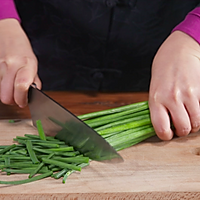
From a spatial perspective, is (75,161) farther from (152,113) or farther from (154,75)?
(154,75)

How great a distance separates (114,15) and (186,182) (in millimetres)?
1202

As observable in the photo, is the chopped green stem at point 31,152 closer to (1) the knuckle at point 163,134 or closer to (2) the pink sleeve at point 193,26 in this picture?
(1) the knuckle at point 163,134

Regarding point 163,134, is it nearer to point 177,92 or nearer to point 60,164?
point 177,92

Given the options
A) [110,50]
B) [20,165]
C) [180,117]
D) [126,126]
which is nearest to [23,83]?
[20,165]

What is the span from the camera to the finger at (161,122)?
150cm

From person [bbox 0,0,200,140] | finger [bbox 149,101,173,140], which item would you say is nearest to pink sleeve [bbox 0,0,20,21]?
person [bbox 0,0,200,140]

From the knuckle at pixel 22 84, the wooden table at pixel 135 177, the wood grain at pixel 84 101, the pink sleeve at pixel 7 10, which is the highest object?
the pink sleeve at pixel 7 10

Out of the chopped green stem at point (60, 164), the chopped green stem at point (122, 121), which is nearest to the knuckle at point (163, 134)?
the chopped green stem at point (122, 121)

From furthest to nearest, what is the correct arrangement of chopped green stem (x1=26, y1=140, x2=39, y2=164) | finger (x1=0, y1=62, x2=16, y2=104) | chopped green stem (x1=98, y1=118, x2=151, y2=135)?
finger (x1=0, y1=62, x2=16, y2=104) < chopped green stem (x1=98, y1=118, x2=151, y2=135) < chopped green stem (x1=26, y1=140, x2=39, y2=164)

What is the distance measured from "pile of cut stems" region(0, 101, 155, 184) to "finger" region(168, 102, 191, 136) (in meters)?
0.12

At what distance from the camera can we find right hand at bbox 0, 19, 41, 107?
1572mm

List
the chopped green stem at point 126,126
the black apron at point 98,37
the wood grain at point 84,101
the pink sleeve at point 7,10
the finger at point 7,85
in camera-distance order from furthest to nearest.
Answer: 1. the black apron at point 98,37
2. the wood grain at point 84,101
3. the pink sleeve at point 7,10
4. the finger at point 7,85
5. the chopped green stem at point 126,126

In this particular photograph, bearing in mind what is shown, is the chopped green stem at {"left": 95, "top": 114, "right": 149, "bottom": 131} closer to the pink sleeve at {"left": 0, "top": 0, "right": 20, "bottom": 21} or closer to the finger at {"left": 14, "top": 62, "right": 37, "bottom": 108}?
the finger at {"left": 14, "top": 62, "right": 37, "bottom": 108}

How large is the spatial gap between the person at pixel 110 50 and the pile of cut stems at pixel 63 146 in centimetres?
8
